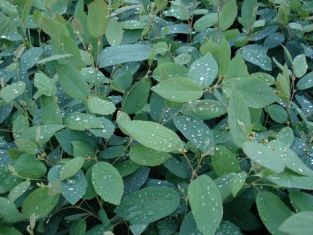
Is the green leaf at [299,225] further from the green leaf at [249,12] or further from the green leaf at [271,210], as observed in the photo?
the green leaf at [249,12]

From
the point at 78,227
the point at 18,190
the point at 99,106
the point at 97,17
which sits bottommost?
the point at 78,227

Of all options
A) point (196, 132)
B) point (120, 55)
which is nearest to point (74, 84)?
point (120, 55)

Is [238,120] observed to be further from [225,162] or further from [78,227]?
[78,227]

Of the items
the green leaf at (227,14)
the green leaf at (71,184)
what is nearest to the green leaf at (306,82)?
the green leaf at (227,14)

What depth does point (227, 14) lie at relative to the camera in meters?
1.42

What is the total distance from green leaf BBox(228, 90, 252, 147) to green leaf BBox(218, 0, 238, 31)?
0.50 metres

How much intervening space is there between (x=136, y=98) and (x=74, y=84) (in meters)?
0.14

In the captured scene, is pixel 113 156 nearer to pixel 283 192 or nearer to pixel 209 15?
pixel 283 192

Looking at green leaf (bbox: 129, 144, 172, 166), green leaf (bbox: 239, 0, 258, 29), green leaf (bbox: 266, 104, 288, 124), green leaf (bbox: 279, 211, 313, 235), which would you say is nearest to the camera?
green leaf (bbox: 279, 211, 313, 235)

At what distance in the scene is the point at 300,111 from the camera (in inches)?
50.4

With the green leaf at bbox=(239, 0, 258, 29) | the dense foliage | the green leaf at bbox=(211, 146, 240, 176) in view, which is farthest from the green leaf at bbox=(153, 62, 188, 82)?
the green leaf at bbox=(239, 0, 258, 29)

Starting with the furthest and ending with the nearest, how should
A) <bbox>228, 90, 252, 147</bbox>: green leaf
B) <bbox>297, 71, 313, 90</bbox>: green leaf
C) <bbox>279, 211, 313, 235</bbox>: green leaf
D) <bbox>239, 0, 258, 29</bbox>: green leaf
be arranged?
<bbox>239, 0, 258, 29</bbox>: green leaf < <bbox>297, 71, 313, 90</bbox>: green leaf < <bbox>228, 90, 252, 147</bbox>: green leaf < <bbox>279, 211, 313, 235</bbox>: green leaf

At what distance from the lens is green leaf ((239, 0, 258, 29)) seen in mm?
1516

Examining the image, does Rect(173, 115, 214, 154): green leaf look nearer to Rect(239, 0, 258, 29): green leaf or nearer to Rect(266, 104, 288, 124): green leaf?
Rect(266, 104, 288, 124): green leaf
